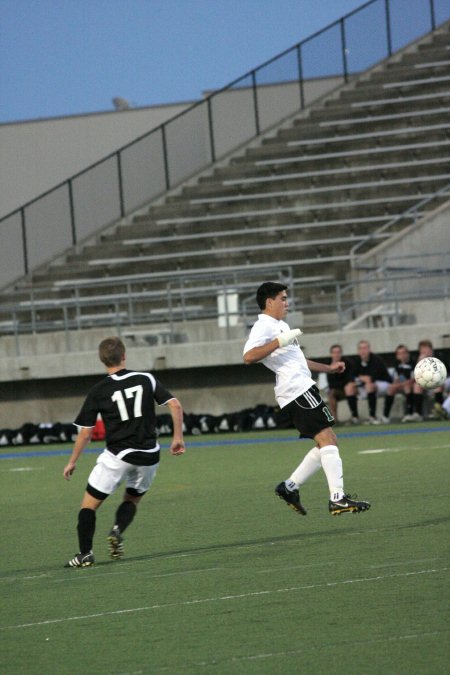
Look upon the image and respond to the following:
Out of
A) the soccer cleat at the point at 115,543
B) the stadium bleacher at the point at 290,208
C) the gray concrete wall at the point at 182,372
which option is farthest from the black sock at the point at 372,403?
the soccer cleat at the point at 115,543

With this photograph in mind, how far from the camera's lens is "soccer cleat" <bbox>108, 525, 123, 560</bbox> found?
8.84 m

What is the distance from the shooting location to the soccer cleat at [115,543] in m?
8.84

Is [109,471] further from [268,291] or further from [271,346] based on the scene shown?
[268,291]

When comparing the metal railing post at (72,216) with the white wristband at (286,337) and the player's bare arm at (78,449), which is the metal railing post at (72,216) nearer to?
the white wristband at (286,337)

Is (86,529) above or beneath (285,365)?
beneath

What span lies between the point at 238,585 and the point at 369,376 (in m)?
15.8

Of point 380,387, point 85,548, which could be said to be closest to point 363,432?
point 380,387

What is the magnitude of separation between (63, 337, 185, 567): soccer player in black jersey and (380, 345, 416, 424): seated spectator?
14.4 m

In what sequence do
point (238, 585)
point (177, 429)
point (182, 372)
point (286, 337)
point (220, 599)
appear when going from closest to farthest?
point (220, 599) → point (238, 585) → point (177, 429) → point (286, 337) → point (182, 372)

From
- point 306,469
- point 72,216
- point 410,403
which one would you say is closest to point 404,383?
point 410,403

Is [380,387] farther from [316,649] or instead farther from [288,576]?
[316,649]

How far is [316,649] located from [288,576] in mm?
1946

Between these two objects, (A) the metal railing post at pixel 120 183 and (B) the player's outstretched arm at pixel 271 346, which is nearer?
(B) the player's outstretched arm at pixel 271 346

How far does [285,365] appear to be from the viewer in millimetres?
10055
